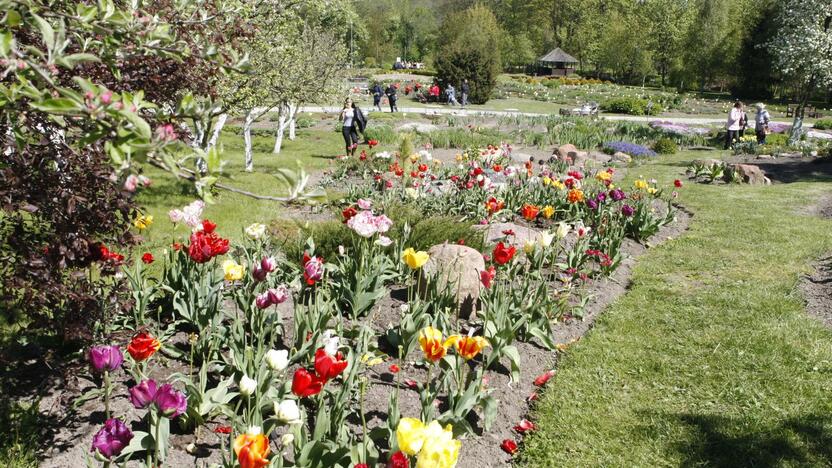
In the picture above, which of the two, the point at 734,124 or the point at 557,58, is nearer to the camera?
the point at 734,124

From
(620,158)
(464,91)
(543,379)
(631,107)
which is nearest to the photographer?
(543,379)

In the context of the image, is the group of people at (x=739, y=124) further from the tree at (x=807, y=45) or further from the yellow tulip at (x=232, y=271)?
the yellow tulip at (x=232, y=271)

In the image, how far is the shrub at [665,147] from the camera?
671 inches

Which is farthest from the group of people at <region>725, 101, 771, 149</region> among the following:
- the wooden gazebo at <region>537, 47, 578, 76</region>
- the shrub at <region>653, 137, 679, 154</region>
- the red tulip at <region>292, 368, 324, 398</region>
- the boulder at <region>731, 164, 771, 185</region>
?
the wooden gazebo at <region>537, 47, 578, 76</region>

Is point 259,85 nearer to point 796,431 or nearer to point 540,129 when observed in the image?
point 796,431

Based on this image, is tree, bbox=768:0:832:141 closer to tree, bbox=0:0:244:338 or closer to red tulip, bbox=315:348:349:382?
tree, bbox=0:0:244:338

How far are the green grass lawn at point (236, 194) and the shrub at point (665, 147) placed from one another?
947 cm

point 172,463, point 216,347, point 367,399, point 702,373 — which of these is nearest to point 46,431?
point 172,463

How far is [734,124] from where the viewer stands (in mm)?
17453

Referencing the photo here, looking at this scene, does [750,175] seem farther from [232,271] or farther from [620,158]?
[232,271]

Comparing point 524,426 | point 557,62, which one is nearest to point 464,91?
point 524,426

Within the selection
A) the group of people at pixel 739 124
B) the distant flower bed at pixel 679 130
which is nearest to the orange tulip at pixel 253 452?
Answer: the group of people at pixel 739 124

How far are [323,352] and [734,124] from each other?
1851 cm

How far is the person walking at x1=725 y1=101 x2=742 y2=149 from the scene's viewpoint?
17109 mm
